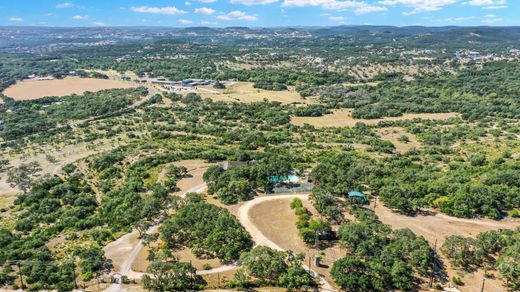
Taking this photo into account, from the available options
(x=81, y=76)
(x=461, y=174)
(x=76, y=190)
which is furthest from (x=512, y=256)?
(x=81, y=76)

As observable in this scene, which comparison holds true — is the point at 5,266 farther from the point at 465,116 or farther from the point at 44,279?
the point at 465,116

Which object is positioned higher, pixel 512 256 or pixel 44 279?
pixel 512 256

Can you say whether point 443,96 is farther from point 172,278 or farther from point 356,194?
point 172,278

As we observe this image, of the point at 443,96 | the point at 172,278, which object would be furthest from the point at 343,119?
the point at 172,278

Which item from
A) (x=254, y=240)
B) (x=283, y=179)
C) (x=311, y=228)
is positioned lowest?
(x=254, y=240)

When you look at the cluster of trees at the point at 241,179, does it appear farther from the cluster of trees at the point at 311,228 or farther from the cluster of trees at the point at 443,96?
the cluster of trees at the point at 443,96

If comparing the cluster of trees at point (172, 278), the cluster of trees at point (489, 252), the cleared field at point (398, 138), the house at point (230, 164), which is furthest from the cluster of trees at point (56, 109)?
the cluster of trees at point (489, 252)
